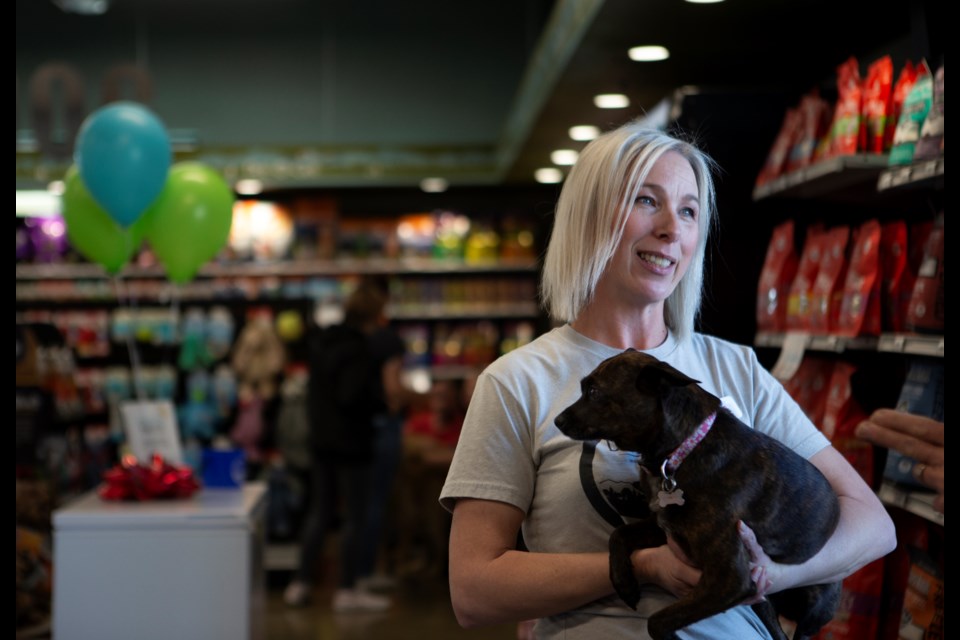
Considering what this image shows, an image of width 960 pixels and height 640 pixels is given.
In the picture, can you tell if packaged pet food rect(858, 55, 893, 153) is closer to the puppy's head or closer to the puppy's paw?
the puppy's head

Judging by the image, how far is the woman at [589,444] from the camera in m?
1.57

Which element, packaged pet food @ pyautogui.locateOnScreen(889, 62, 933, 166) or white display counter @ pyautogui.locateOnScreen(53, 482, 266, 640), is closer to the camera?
packaged pet food @ pyautogui.locateOnScreen(889, 62, 933, 166)

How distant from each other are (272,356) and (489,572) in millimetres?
6220

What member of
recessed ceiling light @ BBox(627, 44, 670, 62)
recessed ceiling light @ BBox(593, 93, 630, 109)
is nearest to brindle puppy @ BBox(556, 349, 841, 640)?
recessed ceiling light @ BBox(627, 44, 670, 62)

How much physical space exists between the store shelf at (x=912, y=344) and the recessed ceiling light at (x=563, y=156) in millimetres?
5249

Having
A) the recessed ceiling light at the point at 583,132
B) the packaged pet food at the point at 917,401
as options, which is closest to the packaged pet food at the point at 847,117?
the packaged pet food at the point at 917,401

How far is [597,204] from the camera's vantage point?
166 centimetres

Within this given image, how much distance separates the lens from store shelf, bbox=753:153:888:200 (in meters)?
2.98

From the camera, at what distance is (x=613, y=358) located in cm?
157

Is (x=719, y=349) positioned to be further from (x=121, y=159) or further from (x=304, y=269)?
(x=304, y=269)

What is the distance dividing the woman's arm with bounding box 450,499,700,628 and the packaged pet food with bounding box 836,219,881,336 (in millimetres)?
1689

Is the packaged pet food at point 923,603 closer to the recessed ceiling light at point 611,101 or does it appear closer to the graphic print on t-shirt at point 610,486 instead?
the graphic print on t-shirt at point 610,486

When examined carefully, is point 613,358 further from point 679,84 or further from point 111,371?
point 111,371

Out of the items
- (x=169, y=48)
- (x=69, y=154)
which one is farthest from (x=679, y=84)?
(x=169, y=48)
